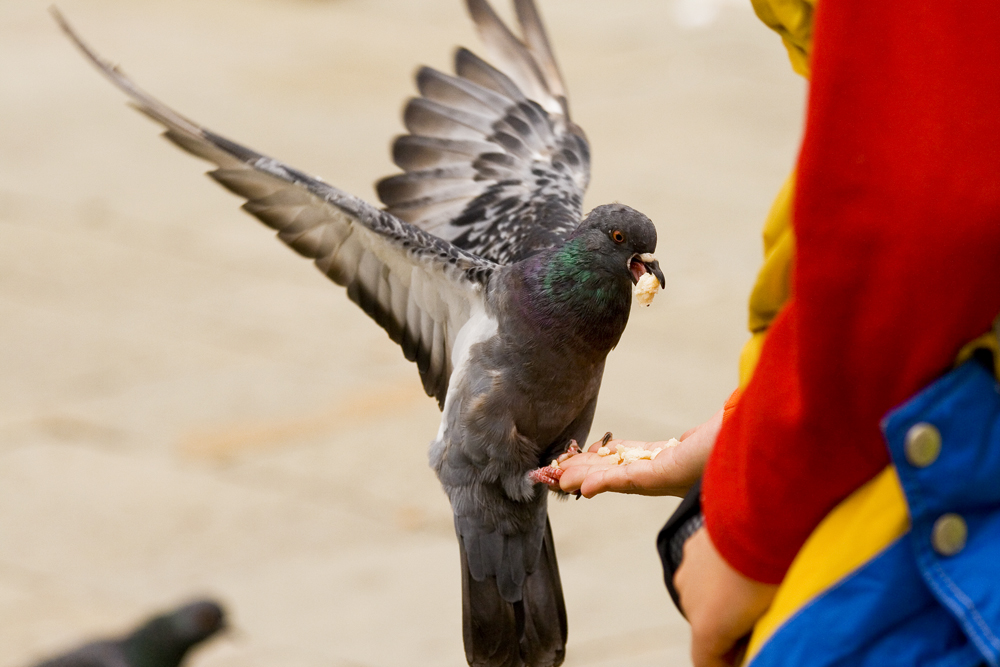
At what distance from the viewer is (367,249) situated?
145 inches

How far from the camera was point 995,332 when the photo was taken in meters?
1.46

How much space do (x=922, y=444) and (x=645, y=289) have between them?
180 centimetres

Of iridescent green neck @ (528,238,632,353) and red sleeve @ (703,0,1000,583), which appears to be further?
iridescent green neck @ (528,238,632,353)

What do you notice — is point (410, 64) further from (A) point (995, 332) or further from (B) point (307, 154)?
(A) point (995, 332)

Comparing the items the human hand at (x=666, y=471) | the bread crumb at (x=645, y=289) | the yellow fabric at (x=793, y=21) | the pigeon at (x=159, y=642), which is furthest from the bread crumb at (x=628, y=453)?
the pigeon at (x=159, y=642)

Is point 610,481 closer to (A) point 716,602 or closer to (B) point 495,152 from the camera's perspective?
(A) point 716,602

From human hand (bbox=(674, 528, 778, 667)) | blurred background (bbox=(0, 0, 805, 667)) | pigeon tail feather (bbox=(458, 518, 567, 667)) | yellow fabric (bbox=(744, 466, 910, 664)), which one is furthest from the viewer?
blurred background (bbox=(0, 0, 805, 667))

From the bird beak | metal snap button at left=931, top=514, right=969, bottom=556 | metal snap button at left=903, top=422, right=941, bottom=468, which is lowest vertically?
metal snap button at left=931, top=514, right=969, bottom=556

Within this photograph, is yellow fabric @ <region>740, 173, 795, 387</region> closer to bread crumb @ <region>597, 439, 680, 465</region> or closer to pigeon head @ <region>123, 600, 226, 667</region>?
bread crumb @ <region>597, 439, 680, 465</region>

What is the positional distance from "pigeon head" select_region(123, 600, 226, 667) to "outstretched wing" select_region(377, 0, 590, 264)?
1.75m

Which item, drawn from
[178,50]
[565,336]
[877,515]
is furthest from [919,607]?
[178,50]

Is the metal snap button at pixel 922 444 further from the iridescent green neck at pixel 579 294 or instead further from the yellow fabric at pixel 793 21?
the iridescent green neck at pixel 579 294

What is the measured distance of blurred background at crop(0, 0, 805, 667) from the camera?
5973 mm

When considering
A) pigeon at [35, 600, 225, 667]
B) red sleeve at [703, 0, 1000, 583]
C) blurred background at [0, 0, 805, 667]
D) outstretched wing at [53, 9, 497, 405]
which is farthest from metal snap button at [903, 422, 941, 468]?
blurred background at [0, 0, 805, 667]
